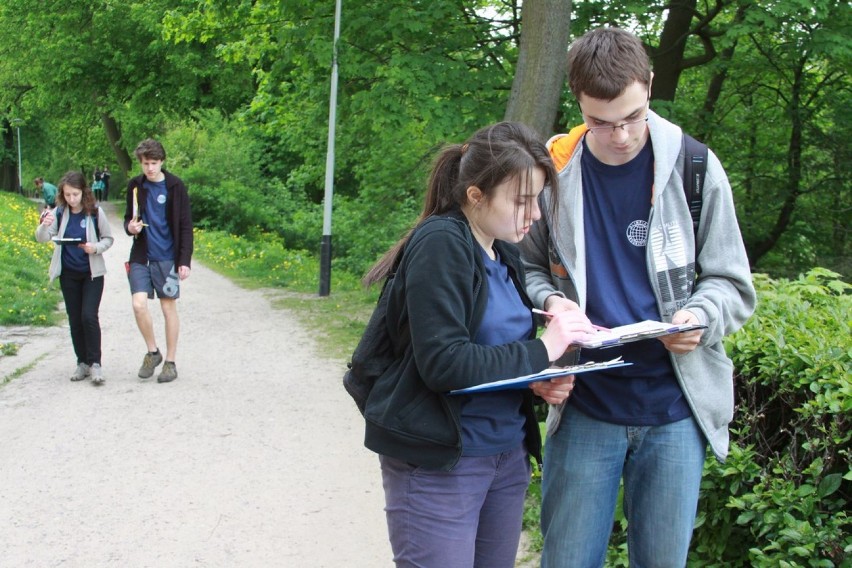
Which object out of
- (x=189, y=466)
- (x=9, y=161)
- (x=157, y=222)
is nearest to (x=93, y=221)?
(x=157, y=222)

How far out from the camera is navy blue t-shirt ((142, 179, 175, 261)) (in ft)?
24.1

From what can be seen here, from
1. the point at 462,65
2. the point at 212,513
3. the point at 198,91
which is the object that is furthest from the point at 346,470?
the point at 198,91

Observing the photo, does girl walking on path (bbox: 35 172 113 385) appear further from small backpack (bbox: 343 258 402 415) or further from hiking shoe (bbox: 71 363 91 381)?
small backpack (bbox: 343 258 402 415)

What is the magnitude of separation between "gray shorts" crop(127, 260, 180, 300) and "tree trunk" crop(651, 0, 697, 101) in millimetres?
6889

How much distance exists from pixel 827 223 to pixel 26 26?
22972mm

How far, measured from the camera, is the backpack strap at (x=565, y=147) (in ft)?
8.60

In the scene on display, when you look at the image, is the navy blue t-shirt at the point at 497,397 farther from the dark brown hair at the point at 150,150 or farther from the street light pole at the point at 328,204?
the street light pole at the point at 328,204

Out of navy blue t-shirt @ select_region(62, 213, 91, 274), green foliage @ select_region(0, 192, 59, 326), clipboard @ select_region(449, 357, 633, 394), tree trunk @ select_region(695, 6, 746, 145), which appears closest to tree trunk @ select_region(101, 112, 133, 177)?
green foliage @ select_region(0, 192, 59, 326)

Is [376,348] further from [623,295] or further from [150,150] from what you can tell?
[150,150]

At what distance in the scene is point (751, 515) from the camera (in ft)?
10.6

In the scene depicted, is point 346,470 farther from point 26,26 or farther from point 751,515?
point 26,26

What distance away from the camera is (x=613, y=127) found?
245 cm

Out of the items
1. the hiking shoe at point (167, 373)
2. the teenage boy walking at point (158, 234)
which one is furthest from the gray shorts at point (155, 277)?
the hiking shoe at point (167, 373)

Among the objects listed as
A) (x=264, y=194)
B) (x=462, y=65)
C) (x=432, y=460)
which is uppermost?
(x=462, y=65)
